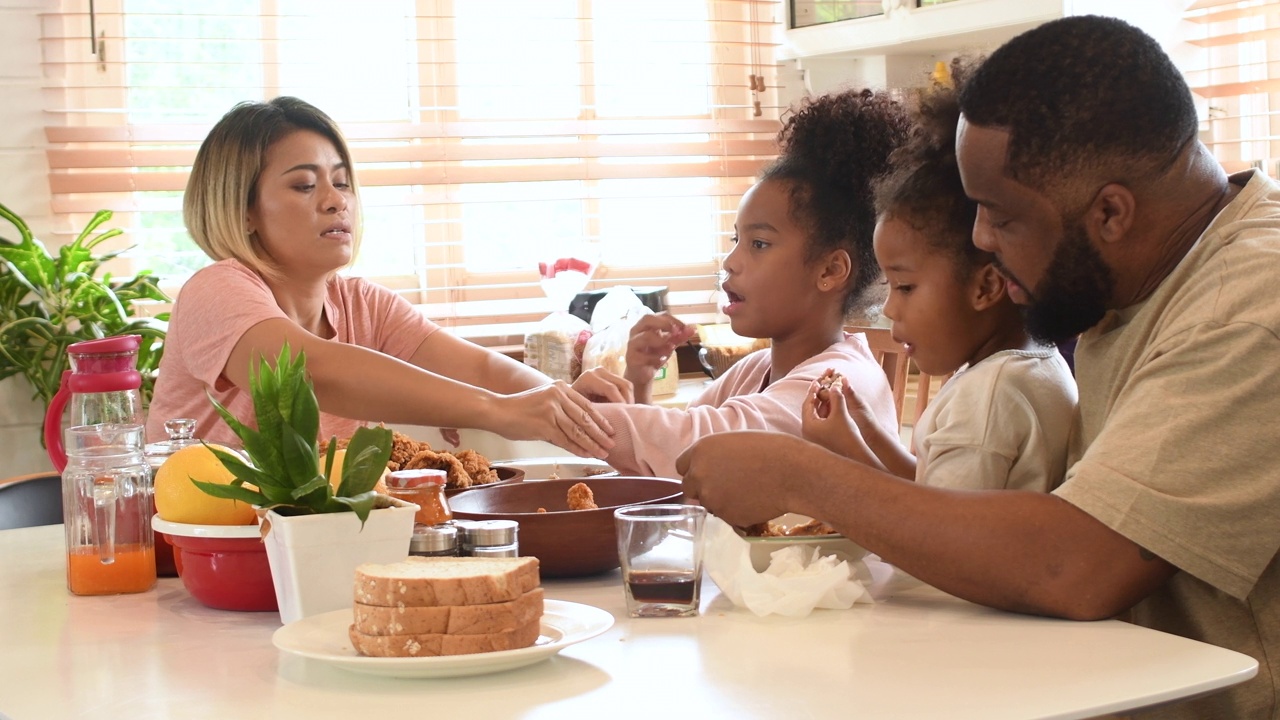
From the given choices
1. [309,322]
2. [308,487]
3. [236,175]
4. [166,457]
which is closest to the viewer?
[308,487]

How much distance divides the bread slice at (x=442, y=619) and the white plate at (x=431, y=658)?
0.02 m

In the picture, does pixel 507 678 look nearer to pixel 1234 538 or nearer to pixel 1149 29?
pixel 1234 538

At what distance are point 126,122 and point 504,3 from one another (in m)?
1.04

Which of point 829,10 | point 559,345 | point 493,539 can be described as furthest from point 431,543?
point 829,10

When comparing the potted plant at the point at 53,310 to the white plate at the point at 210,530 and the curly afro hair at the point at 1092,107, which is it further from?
the curly afro hair at the point at 1092,107

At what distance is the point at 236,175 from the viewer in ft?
7.00

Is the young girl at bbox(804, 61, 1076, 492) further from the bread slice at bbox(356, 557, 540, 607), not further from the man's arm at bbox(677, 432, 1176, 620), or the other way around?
the bread slice at bbox(356, 557, 540, 607)

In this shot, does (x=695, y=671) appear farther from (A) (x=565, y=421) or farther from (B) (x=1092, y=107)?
(A) (x=565, y=421)

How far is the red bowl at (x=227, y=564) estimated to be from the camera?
1122 mm

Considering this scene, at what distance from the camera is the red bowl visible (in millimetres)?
1122

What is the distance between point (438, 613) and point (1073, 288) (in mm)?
656

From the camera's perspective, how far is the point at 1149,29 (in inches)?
114

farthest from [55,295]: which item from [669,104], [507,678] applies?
[507,678]

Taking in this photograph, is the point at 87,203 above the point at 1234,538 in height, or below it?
above
